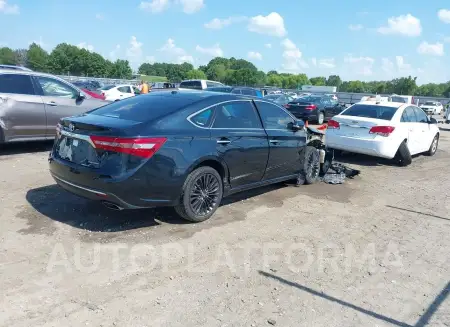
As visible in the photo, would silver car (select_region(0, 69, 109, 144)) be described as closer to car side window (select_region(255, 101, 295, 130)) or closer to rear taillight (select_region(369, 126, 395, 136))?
car side window (select_region(255, 101, 295, 130))

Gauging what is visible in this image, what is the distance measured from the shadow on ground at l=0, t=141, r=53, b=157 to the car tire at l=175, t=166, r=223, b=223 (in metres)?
5.46

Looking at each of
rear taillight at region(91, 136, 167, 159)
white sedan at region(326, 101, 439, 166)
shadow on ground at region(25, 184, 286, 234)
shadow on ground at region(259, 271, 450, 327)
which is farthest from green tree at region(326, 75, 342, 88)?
shadow on ground at region(259, 271, 450, 327)

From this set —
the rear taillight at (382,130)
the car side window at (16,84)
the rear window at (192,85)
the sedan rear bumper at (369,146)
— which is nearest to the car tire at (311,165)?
the sedan rear bumper at (369,146)

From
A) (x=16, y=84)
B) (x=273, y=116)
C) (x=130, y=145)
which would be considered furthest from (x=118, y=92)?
(x=130, y=145)

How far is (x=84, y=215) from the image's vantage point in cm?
516

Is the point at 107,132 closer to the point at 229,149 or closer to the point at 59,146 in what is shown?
the point at 59,146

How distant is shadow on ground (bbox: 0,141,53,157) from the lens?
29.0ft

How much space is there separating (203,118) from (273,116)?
1.58 meters

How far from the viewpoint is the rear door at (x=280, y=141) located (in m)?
6.12

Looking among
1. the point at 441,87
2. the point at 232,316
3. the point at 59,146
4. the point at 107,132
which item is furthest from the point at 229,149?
the point at 441,87

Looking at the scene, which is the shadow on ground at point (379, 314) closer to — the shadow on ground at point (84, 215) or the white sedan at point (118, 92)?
the shadow on ground at point (84, 215)

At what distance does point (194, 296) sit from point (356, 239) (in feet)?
7.82

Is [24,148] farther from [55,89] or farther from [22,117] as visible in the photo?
[55,89]

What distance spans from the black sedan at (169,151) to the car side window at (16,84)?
3886mm
